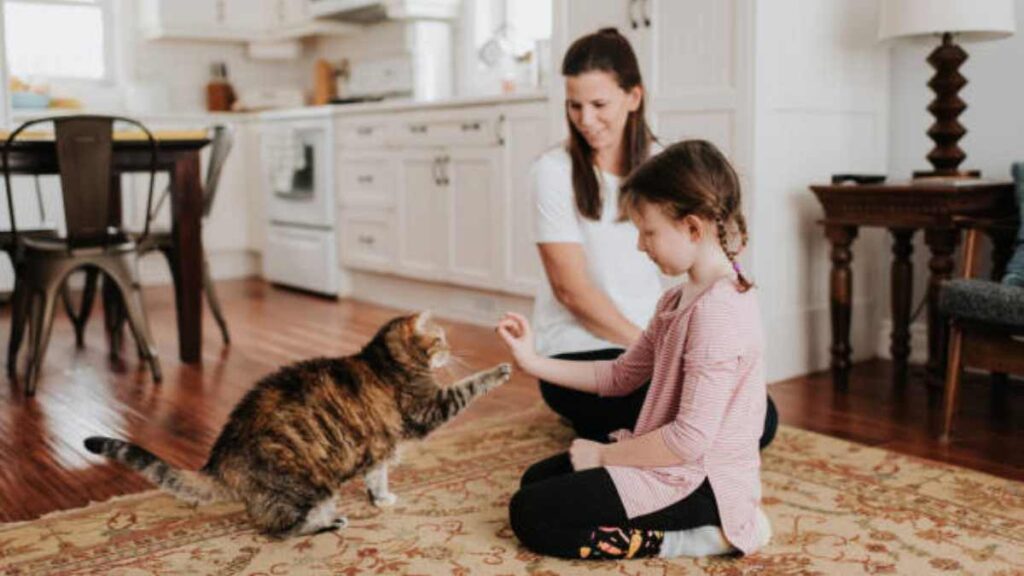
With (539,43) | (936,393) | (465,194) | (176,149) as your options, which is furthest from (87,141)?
(936,393)

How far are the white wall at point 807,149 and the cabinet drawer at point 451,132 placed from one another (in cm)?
135

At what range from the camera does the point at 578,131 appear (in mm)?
2318

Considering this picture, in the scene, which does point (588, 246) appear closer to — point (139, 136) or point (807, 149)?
point (807, 149)

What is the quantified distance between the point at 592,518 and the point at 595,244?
0.75 m

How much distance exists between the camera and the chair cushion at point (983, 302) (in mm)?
2510

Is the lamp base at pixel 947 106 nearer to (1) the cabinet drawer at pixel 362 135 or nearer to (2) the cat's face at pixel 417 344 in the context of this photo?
(2) the cat's face at pixel 417 344

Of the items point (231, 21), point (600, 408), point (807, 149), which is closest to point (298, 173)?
point (231, 21)

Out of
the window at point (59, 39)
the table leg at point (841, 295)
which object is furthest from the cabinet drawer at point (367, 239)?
the table leg at point (841, 295)

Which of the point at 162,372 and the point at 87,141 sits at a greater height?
the point at 87,141

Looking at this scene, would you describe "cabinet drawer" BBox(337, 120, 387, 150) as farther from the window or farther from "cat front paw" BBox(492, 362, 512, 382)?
"cat front paw" BBox(492, 362, 512, 382)

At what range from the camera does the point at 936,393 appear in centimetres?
321

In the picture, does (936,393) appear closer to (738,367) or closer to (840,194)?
(840,194)

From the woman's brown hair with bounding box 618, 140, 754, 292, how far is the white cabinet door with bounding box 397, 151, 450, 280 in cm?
312

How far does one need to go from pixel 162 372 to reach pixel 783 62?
2.34 metres
